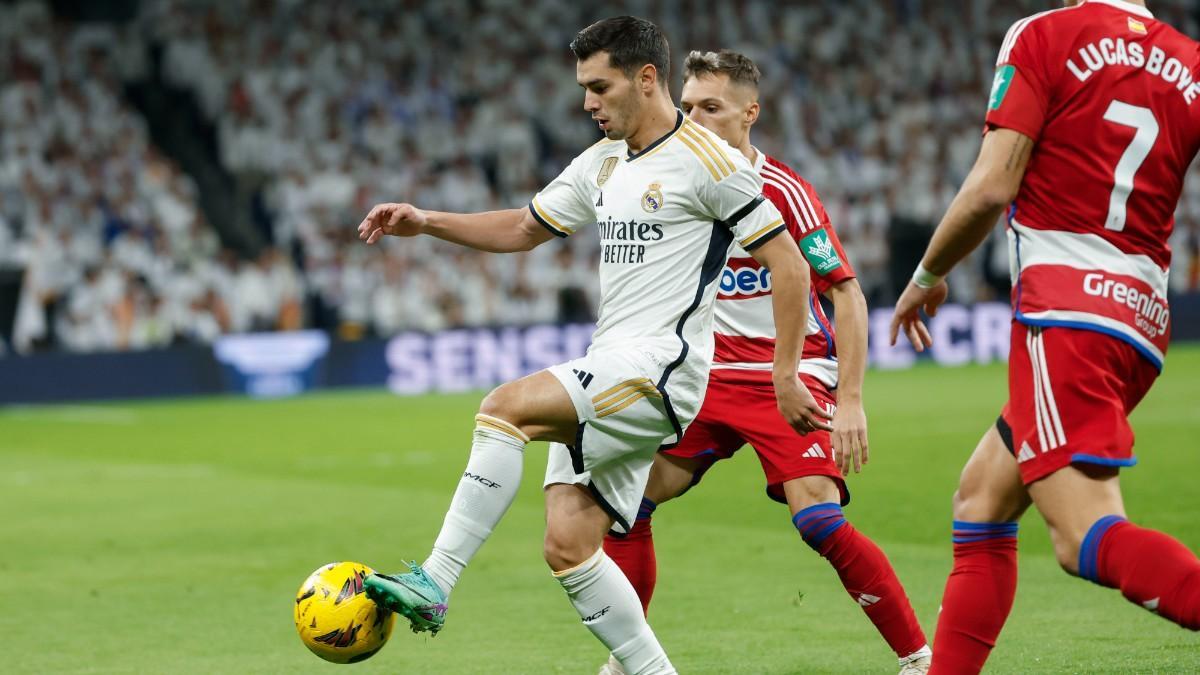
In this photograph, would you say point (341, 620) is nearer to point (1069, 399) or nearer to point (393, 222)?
point (393, 222)

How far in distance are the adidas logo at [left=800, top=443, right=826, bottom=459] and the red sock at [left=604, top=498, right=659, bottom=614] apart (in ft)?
1.98

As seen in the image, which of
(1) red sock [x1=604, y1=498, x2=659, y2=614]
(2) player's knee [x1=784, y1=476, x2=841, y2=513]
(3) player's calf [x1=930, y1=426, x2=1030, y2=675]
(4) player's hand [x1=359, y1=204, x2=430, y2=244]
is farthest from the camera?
(1) red sock [x1=604, y1=498, x2=659, y2=614]

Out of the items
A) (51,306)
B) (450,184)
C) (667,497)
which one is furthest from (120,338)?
(667,497)

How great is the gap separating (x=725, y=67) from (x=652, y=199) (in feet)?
4.80

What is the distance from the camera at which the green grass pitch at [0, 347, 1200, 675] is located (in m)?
6.06

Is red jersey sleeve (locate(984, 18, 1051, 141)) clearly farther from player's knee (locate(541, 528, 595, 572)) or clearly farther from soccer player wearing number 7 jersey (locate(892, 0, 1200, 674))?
player's knee (locate(541, 528, 595, 572))

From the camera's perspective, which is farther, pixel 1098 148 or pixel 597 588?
pixel 597 588

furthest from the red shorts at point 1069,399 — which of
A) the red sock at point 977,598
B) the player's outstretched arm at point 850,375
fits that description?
the player's outstretched arm at point 850,375

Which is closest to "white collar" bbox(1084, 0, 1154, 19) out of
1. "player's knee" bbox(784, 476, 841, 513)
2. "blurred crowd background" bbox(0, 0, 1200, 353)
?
"player's knee" bbox(784, 476, 841, 513)

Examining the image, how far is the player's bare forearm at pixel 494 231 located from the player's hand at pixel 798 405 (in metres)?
1.07

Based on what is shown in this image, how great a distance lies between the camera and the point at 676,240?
16.1 feet

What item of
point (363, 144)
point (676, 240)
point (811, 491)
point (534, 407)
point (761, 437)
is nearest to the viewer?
point (534, 407)

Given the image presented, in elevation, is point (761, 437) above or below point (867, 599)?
above

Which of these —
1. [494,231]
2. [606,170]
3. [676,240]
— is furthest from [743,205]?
[494,231]
